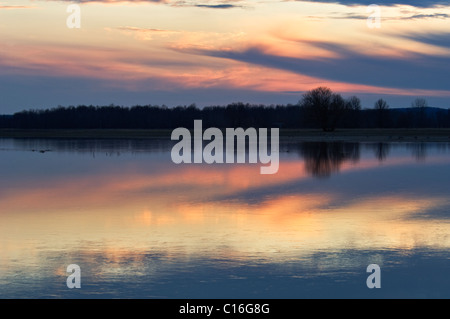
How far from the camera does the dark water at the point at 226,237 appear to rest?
827cm

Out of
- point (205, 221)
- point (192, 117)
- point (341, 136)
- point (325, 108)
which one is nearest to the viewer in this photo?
point (205, 221)

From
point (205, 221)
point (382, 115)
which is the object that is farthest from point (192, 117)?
point (205, 221)

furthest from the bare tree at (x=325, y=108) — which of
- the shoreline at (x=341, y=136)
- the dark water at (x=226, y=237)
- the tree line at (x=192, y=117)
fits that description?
the dark water at (x=226, y=237)

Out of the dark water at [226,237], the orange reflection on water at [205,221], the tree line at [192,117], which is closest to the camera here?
the dark water at [226,237]

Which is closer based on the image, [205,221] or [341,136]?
[205,221]

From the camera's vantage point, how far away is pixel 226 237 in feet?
37.3

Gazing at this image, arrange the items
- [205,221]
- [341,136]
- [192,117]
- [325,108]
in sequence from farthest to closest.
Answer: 1. [192,117]
2. [325,108]
3. [341,136]
4. [205,221]

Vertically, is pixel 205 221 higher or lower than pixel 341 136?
lower

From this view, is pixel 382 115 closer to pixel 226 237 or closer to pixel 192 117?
pixel 192 117

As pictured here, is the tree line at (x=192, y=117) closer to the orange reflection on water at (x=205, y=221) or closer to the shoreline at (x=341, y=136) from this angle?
the shoreline at (x=341, y=136)

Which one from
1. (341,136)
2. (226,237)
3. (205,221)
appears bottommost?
(226,237)

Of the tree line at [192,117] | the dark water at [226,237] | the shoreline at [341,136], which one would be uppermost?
the tree line at [192,117]
